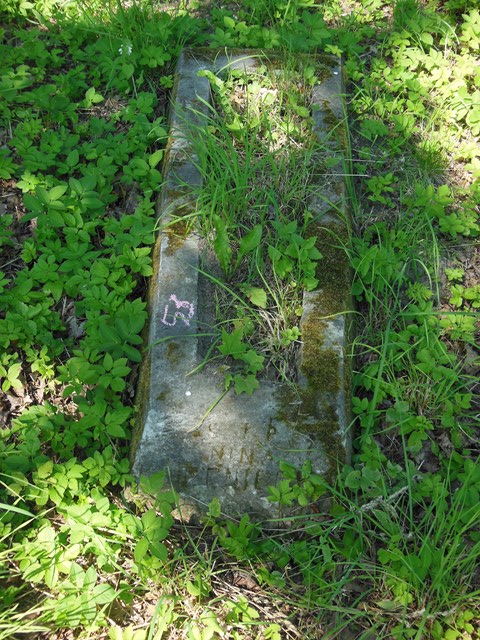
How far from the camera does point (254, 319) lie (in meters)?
2.90

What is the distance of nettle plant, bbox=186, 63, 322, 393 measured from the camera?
2.79 meters

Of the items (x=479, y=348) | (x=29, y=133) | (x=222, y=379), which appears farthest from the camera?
Answer: (x=29, y=133)

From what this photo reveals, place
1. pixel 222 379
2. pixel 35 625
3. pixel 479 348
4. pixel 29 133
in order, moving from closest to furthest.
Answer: pixel 35 625 → pixel 222 379 → pixel 479 348 → pixel 29 133

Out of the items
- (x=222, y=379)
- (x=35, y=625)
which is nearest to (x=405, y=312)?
A: (x=222, y=379)

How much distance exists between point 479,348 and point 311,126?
150 cm

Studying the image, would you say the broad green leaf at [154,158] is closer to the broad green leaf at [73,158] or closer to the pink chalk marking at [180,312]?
the broad green leaf at [73,158]

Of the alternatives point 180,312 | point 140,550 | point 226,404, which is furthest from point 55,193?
point 140,550

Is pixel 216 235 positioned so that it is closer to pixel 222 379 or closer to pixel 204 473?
pixel 222 379

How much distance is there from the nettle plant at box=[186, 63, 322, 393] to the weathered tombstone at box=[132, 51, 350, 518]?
84 millimetres

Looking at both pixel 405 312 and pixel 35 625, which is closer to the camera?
pixel 35 625

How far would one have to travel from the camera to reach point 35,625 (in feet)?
7.26

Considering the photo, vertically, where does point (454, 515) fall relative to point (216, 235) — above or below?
below

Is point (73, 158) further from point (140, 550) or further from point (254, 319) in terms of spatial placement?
point (140, 550)

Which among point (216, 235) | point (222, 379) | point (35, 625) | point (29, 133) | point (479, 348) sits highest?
point (29, 133)
